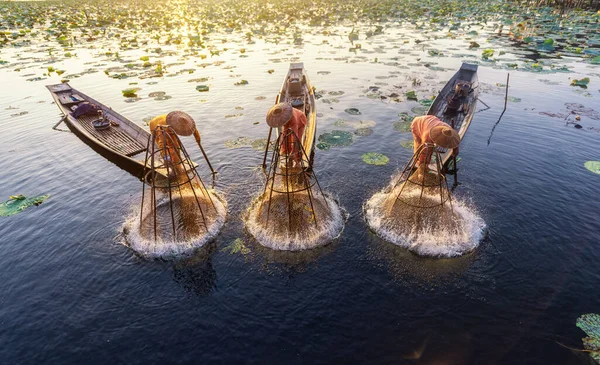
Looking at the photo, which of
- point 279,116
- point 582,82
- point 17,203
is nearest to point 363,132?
point 279,116

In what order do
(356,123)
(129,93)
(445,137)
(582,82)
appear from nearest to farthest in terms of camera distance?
(445,137) < (356,123) < (582,82) < (129,93)

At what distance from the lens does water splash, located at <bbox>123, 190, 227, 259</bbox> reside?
9414mm

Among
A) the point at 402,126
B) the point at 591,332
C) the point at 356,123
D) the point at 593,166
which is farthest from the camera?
the point at 356,123

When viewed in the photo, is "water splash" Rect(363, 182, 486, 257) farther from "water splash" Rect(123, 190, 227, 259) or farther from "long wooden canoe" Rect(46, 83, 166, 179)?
"long wooden canoe" Rect(46, 83, 166, 179)

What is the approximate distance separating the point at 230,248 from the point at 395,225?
552 centimetres

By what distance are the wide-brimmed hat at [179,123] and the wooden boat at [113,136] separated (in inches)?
116

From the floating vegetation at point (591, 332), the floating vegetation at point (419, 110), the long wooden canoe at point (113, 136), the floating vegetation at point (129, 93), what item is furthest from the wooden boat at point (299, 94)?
the floating vegetation at point (129, 93)

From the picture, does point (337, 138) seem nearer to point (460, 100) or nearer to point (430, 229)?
point (460, 100)

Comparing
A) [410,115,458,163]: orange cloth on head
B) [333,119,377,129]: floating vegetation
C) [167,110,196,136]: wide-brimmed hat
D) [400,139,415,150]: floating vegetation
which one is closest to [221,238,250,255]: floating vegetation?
[167,110,196,136]: wide-brimmed hat

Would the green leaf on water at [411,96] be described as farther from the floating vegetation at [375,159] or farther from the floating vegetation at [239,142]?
the floating vegetation at [239,142]

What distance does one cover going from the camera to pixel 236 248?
31.6ft

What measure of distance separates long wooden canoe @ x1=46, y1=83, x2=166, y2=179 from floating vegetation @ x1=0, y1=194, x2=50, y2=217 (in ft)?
10.4

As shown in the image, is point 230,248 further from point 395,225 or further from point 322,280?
point 395,225

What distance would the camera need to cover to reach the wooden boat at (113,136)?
13431mm
